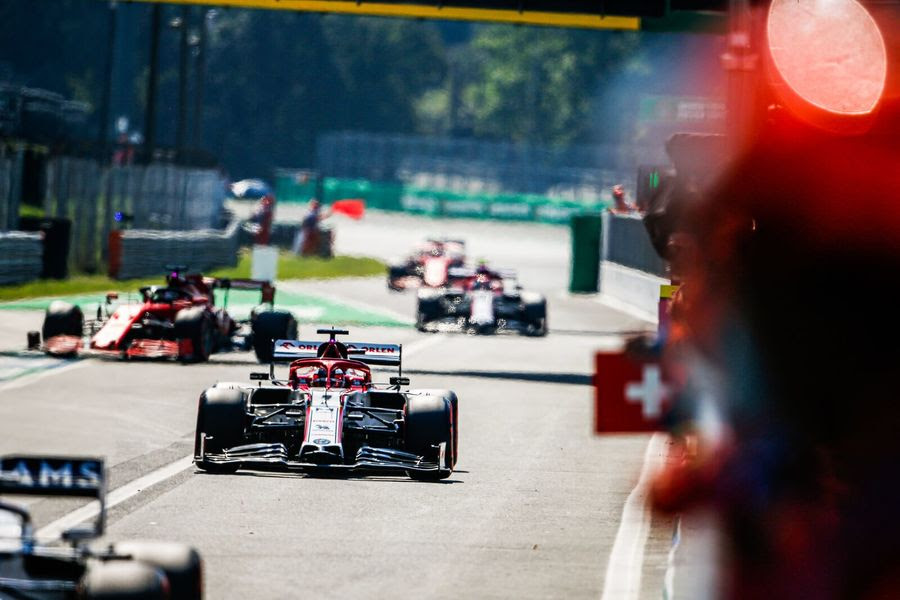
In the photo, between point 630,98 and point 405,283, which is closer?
point 405,283

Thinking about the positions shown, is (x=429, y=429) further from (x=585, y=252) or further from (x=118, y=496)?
(x=585, y=252)

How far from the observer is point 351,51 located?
120500 mm

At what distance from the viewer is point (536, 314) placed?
29828 millimetres

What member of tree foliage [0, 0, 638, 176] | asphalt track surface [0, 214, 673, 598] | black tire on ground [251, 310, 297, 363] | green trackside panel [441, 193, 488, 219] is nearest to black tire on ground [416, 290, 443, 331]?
asphalt track surface [0, 214, 673, 598]

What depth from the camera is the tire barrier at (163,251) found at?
124 ft

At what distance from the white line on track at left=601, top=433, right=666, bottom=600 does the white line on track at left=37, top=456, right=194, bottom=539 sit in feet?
8.60

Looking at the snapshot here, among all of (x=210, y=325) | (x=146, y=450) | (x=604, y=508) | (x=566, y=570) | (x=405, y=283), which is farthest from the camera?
(x=405, y=283)

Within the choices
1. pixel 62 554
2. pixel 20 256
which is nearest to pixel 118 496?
pixel 62 554

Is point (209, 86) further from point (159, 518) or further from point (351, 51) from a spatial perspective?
point (159, 518)

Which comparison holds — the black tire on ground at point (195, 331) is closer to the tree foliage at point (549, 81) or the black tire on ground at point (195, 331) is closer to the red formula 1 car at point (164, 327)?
the red formula 1 car at point (164, 327)

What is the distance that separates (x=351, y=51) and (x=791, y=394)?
384 ft

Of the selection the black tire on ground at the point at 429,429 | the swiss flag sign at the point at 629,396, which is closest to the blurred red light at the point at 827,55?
the swiss flag sign at the point at 629,396

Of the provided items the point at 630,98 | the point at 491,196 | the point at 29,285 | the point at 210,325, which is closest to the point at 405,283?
the point at 29,285

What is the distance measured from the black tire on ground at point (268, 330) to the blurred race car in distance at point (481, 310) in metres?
7.09
